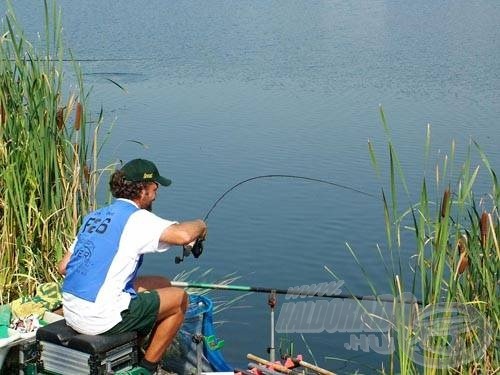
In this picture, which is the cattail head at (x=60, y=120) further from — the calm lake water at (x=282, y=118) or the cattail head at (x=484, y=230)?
the cattail head at (x=484, y=230)

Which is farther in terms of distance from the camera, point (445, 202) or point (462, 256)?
point (462, 256)

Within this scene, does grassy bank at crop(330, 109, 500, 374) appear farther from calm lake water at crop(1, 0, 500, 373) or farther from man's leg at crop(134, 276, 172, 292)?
man's leg at crop(134, 276, 172, 292)

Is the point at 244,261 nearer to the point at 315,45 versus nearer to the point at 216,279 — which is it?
the point at 216,279

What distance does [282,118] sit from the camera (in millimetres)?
12703

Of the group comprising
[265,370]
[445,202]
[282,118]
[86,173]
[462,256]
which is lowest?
[282,118]

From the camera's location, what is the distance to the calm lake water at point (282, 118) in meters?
7.84

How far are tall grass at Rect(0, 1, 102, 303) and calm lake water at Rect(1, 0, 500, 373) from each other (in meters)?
1.63

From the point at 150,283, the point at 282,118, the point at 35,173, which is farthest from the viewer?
the point at 282,118

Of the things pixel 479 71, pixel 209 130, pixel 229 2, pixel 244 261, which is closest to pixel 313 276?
pixel 244 261

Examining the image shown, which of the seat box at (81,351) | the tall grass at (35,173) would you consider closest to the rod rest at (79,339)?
the seat box at (81,351)

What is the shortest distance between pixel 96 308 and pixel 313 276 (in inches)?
160

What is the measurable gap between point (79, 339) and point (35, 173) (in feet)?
4.86

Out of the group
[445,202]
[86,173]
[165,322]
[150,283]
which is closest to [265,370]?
[165,322]

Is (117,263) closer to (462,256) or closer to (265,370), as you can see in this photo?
(265,370)
